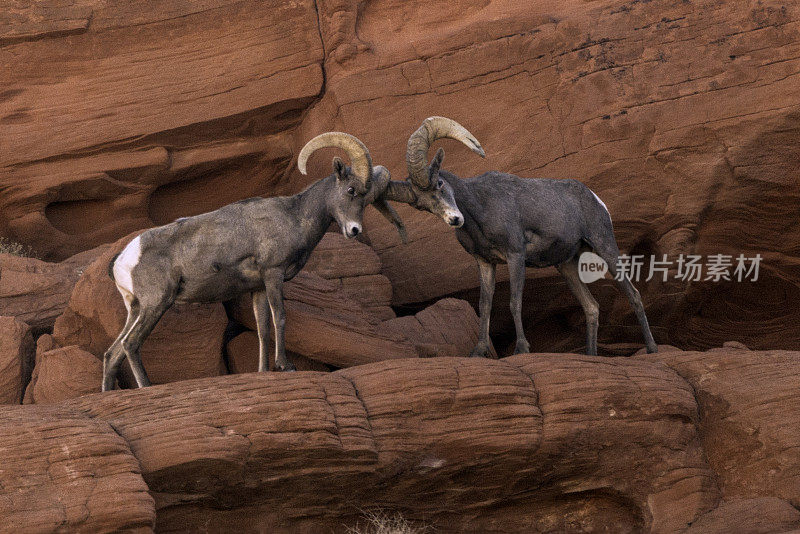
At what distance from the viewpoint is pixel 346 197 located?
32.4 ft

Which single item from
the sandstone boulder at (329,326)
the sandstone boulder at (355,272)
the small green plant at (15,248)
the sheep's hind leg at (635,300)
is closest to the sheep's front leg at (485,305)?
the sandstone boulder at (329,326)

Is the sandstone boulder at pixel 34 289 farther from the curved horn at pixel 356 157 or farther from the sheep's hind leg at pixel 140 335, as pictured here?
the curved horn at pixel 356 157

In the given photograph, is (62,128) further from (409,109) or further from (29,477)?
(29,477)

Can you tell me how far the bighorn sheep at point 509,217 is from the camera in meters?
10.2

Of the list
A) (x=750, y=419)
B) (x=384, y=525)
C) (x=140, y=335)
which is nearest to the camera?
(x=384, y=525)

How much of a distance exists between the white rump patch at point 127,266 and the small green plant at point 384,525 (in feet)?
10.4

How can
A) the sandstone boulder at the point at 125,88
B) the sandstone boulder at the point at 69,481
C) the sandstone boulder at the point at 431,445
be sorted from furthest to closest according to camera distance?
the sandstone boulder at the point at 125,88
the sandstone boulder at the point at 431,445
the sandstone boulder at the point at 69,481

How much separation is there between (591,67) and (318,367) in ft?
18.4

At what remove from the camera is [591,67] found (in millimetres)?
13227

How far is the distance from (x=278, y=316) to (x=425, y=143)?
2.31 m

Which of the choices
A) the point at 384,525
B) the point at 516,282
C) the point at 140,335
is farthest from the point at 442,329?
the point at 140,335

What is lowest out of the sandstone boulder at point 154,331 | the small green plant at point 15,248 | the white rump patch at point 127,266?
the sandstone boulder at point 154,331

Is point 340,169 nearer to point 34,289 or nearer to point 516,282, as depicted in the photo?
point 516,282

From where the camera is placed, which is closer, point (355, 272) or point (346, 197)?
point (346, 197)
